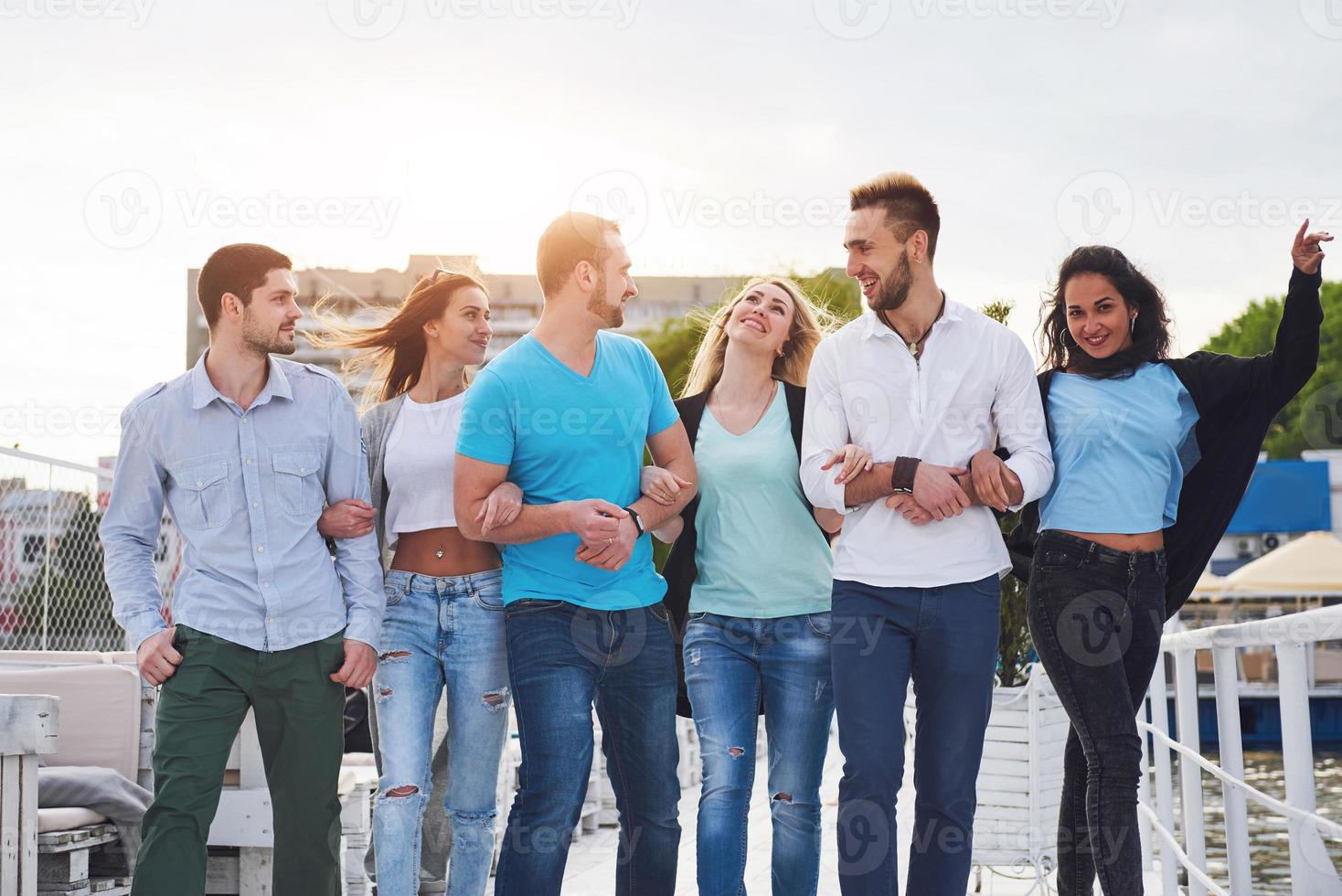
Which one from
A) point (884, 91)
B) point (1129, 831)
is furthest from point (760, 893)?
point (884, 91)

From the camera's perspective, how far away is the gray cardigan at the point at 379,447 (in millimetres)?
3971

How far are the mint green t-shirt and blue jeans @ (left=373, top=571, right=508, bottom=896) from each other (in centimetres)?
60

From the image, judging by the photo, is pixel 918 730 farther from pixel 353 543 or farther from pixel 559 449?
pixel 353 543

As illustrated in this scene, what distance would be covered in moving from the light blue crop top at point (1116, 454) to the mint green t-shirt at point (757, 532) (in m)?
0.65

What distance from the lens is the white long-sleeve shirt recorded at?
3.26 m

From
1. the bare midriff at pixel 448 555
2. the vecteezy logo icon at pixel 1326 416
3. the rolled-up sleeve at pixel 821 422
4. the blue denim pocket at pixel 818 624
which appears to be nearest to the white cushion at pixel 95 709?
the bare midriff at pixel 448 555

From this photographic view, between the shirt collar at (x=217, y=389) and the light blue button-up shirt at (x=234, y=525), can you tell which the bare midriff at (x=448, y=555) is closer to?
the light blue button-up shirt at (x=234, y=525)

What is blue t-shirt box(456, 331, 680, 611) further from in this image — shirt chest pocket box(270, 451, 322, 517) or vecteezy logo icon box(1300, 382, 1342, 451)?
vecteezy logo icon box(1300, 382, 1342, 451)

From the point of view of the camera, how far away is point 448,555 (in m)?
3.68

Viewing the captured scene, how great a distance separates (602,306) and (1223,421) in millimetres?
1708

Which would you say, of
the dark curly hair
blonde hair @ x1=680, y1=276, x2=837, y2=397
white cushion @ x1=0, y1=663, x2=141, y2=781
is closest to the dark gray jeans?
the dark curly hair

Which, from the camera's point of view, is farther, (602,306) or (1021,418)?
(602,306)

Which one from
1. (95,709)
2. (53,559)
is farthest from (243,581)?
(53,559)

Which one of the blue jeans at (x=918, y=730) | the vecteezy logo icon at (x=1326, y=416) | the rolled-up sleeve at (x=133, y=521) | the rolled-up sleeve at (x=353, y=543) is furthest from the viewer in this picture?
the vecteezy logo icon at (x=1326, y=416)
